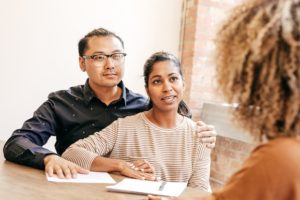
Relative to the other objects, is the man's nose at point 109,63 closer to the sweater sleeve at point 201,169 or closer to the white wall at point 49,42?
the sweater sleeve at point 201,169

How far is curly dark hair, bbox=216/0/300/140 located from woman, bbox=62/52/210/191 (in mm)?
866

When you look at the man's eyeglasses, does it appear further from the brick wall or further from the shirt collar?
the brick wall

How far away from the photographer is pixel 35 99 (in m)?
2.66

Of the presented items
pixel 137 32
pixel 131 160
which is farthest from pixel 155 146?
pixel 137 32

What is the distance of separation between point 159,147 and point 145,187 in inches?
15.7

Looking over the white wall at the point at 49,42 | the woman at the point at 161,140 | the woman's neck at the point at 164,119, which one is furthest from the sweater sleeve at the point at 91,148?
the white wall at the point at 49,42

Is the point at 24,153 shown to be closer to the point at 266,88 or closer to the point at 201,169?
the point at 201,169

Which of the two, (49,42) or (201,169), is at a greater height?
(49,42)

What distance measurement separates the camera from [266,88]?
720 mm

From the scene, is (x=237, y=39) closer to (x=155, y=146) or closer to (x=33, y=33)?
(x=155, y=146)

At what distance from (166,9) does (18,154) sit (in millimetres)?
2039

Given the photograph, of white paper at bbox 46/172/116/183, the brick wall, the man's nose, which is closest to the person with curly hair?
white paper at bbox 46/172/116/183

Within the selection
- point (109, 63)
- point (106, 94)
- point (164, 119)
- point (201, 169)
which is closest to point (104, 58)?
point (109, 63)

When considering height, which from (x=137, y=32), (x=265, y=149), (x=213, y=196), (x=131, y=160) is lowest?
(x=131, y=160)
